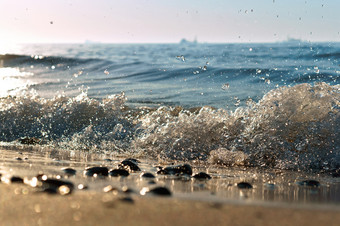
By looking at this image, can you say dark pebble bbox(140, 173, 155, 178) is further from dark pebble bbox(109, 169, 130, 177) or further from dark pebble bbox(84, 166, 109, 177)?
dark pebble bbox(84, 166, 109, 177)

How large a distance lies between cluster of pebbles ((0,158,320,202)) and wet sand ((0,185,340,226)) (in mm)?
131

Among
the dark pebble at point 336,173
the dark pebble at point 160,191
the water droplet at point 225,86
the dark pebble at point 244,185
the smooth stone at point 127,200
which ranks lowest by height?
the dark pebble at point 336,173

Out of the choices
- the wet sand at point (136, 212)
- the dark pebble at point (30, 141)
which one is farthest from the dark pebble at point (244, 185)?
the dark pebble at point (30, 141)

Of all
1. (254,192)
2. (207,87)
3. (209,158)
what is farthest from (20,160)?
(207,87)

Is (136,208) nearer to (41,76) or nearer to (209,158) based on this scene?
(209,158)

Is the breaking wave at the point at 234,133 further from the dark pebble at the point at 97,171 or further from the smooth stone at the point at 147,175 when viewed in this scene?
the dark pebble at the point at 97,171

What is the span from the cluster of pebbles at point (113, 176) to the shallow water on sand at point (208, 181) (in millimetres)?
25

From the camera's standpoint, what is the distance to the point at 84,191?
2477mm

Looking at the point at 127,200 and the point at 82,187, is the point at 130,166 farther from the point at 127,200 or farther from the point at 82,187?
the point at 127,200

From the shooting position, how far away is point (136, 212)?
6.60 ft

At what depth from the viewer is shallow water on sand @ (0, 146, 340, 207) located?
8.37 feet

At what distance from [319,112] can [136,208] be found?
307cm

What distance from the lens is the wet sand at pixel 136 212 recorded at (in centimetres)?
187

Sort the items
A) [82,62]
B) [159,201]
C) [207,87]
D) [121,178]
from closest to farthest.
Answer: [159,201] → [121,178] → [207,87] → [82,62]
